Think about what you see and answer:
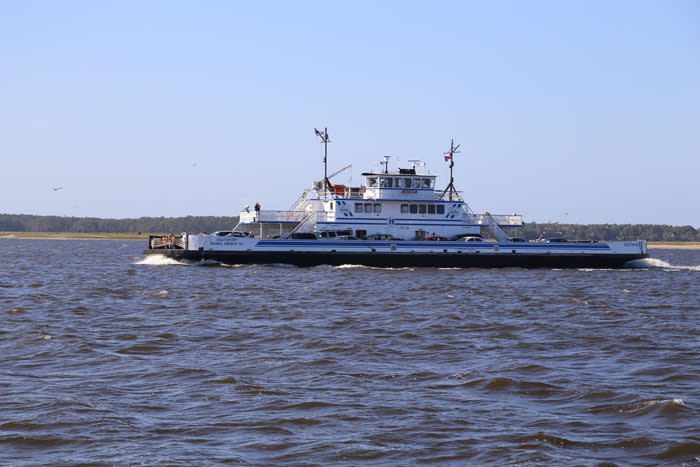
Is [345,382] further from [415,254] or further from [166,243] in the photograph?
[166,243]

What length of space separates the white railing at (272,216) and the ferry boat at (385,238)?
65 mm

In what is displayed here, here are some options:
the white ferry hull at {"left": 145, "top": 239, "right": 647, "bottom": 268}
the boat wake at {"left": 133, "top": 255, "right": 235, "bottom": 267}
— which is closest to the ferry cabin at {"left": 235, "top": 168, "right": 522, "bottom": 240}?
the white ferry hull at {"left": 145, "top": 239, "right": 647, "bottom": 268}

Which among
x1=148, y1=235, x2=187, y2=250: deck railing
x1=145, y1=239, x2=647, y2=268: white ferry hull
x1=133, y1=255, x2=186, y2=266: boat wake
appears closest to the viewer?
x1=145, y1=239, x2=647, y2=268: white ferry hull

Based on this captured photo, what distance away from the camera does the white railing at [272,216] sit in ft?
157

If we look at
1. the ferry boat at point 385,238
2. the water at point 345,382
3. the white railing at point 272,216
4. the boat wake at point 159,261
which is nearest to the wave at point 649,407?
the water at point 345,382

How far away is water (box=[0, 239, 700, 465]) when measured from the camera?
9.79 m

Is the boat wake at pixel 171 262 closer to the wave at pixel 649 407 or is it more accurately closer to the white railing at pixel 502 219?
the white railing at pixel 502 219

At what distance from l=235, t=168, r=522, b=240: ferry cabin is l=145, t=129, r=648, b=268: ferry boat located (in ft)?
0.22

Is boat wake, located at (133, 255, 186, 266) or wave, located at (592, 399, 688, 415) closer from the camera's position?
wave, located at (592, 399, 688, 415)

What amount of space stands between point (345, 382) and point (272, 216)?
3512cm

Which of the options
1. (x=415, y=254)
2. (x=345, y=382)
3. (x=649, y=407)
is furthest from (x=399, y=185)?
(x=649, y=407)

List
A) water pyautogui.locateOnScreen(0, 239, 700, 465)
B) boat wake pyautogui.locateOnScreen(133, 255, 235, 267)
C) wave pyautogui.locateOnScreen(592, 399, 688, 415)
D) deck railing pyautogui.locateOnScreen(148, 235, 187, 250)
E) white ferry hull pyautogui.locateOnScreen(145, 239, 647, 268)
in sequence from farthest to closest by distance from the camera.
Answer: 1. deck railing pyautogui.locateOnScreen(148, 235, 187, 250)
2. boat wake pyautogui.locateOnScreen(133, 255, 235, 267)
3. white ferry hull pyautogui.locateOnScreen(145, 239, 647, 268)
4. wave pyautogui.locateOnScreen(592, 399, 688, 415)
5. water pyautogui.locateOnScreen(0, 239, 700, 465)

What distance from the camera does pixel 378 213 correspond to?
159 feet

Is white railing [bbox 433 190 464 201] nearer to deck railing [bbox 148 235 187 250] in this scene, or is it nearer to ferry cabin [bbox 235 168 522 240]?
ferry cabin [bbox 235 168 522 240]
